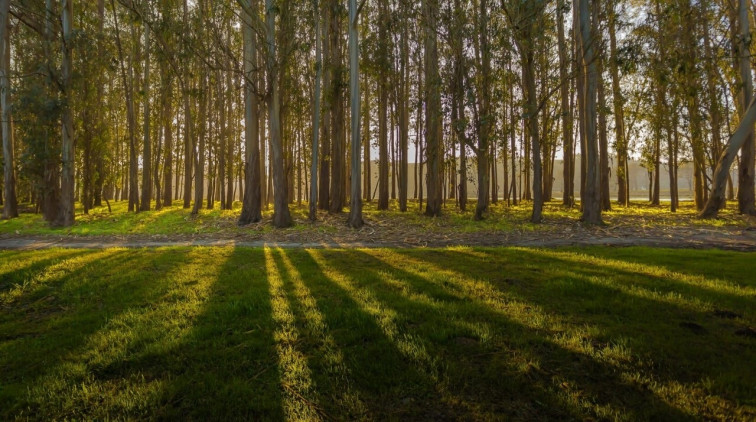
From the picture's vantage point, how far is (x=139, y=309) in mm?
4605

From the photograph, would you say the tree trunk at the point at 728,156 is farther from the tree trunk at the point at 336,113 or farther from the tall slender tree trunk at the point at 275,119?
the tall slender tree trunk at the point at 275,119

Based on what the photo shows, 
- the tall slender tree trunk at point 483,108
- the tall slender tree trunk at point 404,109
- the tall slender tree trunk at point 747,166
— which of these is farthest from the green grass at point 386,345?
the tall slender tree trunk at point 404,109

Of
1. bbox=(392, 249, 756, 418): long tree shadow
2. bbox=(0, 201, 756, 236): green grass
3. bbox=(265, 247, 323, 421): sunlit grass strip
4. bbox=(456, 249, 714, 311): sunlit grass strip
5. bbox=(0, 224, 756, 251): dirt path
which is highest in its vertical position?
bbox=(0, 201, 756, 236): green grass

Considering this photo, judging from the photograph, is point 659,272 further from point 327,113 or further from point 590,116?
point 327,113

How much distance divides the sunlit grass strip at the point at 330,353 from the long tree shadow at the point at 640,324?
2153 mm

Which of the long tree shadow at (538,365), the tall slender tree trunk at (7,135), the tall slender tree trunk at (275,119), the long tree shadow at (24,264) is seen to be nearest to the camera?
the long tree shadow at (538,365)

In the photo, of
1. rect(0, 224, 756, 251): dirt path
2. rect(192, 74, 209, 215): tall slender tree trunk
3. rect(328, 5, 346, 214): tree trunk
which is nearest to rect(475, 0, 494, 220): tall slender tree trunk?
rect(0, 224, 756, 251): dirt path

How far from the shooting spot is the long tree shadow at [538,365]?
8.01 feet

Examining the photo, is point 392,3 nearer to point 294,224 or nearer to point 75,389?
point 294,224

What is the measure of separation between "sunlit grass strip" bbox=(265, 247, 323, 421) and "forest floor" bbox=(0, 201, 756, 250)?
691 cm

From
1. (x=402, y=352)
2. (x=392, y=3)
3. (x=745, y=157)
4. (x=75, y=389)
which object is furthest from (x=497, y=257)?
(x=392, y=3)

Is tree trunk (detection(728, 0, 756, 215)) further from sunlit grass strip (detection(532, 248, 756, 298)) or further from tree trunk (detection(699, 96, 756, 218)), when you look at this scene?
sunlit grass strip (detection(532, 248, 756, 298))

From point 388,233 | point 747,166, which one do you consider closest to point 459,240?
point 388,233

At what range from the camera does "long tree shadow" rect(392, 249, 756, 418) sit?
2672mm
